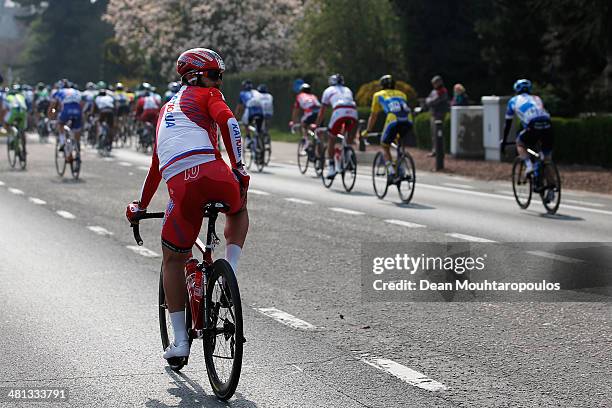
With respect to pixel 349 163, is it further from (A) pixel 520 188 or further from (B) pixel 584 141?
(B) pixel 584 141

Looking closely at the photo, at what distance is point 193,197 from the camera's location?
6.63 meters

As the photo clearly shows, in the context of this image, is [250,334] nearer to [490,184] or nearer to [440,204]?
[440,204]

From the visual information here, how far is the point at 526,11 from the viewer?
131ft

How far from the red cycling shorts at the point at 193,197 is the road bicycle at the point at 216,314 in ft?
0.17

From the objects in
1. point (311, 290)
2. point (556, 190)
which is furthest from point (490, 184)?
point (311, 290)

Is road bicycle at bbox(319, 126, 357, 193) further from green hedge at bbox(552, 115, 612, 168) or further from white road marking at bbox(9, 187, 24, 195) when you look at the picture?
green hedge at bbox(552, 115, 612, 168)

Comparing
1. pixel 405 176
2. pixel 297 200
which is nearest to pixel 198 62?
pixel 405 176

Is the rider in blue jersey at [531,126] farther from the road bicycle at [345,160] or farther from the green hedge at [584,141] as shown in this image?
the green hedge at [584,141]

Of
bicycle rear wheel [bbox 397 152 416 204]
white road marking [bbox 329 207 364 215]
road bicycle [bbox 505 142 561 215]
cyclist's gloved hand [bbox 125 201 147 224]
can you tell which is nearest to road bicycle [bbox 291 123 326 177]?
bicycle rear wheel [bbox 397 152 416 204]

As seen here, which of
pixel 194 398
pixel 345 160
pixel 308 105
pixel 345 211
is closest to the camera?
pixel 194 398

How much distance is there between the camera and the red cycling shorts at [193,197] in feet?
21.7

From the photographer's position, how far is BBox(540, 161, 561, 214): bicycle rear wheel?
1648 cm

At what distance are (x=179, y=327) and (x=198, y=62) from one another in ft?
4.55

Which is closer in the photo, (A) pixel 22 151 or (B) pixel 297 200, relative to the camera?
(B) pixel 297 200
